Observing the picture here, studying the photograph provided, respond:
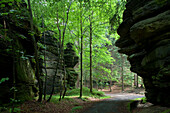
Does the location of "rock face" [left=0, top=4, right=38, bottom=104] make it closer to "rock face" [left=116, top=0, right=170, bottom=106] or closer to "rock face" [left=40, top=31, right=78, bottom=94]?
"rock face" [left=40, top=31, right=78, bottom=94]

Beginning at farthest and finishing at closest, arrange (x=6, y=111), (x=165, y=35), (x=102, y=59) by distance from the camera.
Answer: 1. (x=102, y=59)
2. (x=165, y=35)
3. (x=6, y=111)

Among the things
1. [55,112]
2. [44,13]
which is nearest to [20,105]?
[55,112]

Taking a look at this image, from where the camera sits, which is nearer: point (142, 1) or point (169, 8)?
point (169, 8)

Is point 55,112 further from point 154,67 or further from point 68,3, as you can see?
point 68,3

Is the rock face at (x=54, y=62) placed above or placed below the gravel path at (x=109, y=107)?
above

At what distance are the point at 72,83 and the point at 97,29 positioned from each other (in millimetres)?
11594

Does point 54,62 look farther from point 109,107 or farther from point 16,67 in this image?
point 109,107

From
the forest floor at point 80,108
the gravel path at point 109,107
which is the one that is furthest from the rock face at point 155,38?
the gravel path at point 109,107

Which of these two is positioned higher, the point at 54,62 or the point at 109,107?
the point at 54,62

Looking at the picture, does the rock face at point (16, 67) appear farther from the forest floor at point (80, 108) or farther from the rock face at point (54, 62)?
the rock face at point (54, 62)

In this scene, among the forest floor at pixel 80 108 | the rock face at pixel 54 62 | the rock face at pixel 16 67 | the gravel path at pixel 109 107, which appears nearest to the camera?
the rock face at pixel 16 67

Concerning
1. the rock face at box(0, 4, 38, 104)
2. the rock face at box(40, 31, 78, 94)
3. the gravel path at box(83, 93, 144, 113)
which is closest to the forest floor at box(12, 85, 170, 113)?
the gravel path at box(83, 93, 144, 113)

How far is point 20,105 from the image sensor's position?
6.93 metres

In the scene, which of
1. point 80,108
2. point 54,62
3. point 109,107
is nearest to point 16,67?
point 80,108
